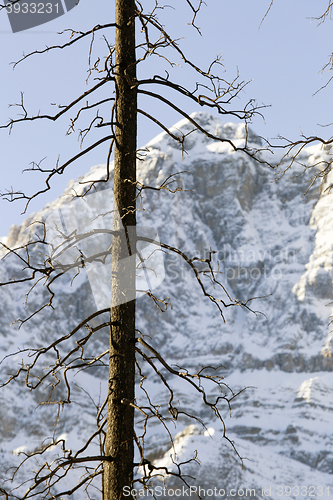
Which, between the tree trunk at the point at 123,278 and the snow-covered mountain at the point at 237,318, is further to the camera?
the snow-covered mountain at the point at 237,318

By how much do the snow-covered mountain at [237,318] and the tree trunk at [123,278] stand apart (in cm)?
6981

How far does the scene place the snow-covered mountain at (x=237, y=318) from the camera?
92.3 m

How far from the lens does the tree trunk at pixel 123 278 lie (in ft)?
12.3

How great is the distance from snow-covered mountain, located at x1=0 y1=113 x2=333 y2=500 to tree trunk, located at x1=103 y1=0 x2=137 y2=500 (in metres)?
69.8

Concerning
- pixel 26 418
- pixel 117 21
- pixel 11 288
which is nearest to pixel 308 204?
pixel 11 288

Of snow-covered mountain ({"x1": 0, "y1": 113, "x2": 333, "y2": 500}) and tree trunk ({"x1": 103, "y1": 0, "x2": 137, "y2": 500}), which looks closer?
tree trunk ({"x1": 103, "y1": 0, "x2": 137, "y2": 500})

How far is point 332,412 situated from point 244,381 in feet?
64.2

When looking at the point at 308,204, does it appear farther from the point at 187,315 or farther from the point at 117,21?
the point at 117,21

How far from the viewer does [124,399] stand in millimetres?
3754

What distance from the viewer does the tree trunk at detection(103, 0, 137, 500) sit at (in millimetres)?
3743

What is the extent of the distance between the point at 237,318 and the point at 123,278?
122 m

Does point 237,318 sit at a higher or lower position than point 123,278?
lower

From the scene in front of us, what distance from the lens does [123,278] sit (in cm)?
401

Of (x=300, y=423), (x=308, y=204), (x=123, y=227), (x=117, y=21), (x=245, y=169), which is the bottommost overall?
(x=300, y=423)
